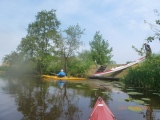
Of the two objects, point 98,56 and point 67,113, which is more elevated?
point 98,56

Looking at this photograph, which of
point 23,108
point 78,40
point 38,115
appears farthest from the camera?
point 78,40

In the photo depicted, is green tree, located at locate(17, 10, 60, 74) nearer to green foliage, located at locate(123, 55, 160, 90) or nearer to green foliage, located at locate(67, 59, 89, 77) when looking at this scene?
green foliage, located at locate(67, 59, 89, 77)

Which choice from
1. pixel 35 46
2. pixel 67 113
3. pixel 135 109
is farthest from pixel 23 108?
pixel 35 46

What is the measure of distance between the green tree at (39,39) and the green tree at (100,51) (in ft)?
27.2

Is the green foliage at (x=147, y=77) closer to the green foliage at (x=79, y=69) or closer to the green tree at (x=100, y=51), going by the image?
the green foliage at (x=79, y=69)

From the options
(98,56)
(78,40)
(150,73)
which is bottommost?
(150,73)

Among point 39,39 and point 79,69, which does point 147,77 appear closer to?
point 79,69

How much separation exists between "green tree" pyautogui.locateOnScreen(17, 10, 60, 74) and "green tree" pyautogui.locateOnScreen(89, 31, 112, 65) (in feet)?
27.2

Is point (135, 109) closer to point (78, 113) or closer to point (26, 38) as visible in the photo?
point (78, 113)

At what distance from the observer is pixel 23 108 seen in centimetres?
879

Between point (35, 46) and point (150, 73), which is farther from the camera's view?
point (35, 46)

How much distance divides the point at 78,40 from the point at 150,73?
1974 centimetres

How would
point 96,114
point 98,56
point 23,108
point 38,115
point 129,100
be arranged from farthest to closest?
1. point 98,56
2. point 129,100
3. point 23,108
4. point 38,115
5. point 96,114

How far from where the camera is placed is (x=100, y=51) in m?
37.0
